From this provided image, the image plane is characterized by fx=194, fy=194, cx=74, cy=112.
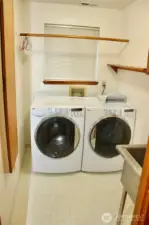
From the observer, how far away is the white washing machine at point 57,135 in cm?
221

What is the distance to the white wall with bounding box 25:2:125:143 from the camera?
268 centimetres

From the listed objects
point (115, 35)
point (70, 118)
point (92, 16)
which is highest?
point (92, 16)

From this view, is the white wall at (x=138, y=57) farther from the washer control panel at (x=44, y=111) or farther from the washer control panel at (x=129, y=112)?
the washer control panel at (x=44, y=111)

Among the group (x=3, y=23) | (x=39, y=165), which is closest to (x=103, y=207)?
(x=39, y=165)

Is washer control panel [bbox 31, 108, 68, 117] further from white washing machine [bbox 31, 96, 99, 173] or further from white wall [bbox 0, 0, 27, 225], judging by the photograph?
white wall [bbox 0, 0, 27, 225]

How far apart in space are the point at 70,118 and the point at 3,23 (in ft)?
4.16

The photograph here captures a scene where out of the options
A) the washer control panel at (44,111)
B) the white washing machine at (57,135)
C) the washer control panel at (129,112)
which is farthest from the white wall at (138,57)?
Result: the washer control panel at (44,111)

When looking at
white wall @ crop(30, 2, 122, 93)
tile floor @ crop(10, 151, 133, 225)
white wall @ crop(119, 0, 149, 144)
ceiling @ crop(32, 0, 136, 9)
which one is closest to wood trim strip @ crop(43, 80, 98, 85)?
white wall @ crop(30, 2, 122, 93)

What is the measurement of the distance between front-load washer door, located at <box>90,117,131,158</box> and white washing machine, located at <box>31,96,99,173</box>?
0.57ft

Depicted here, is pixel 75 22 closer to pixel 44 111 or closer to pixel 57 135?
pixel 44 111

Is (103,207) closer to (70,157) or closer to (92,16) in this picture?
(70,157)

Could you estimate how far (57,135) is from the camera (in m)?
2.32

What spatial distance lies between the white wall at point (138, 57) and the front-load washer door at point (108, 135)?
0.55ft

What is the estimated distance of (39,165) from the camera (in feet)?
7.79
